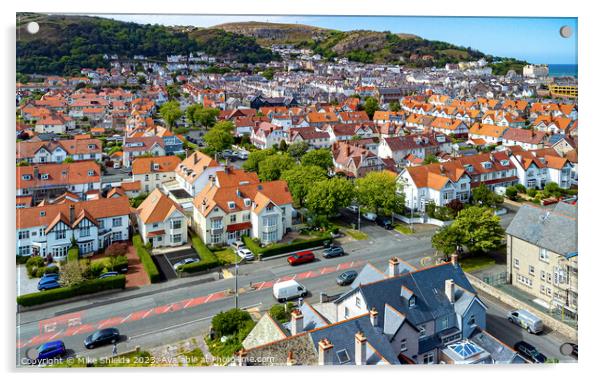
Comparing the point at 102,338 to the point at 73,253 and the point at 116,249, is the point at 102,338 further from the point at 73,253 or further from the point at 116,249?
the point at 73,253

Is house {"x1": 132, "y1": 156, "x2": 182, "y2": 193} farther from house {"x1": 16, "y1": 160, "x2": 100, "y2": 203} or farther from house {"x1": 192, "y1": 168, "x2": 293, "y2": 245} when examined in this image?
house {"x1": 192, "y1": 168, "x2": 293, "y2": 245}

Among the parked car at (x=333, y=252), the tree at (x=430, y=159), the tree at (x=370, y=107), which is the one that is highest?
the tree at (x=370, y=107)

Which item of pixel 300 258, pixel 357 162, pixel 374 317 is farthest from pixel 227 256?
pixel 357 162

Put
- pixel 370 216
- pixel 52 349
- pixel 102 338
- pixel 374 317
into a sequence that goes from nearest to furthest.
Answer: pixel 374 317 → pixel 52 349 → pixel 102 338 → pixel 370 216

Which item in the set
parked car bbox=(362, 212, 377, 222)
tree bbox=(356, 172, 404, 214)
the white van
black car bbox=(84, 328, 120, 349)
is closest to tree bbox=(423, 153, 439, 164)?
tree bbox=(356, 172, 404, 214)

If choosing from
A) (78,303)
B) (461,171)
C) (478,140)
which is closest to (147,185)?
(78,303)

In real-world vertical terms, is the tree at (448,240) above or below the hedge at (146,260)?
above

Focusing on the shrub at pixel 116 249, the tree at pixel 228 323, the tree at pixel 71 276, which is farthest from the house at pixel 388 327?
the shrub at pixel 116 249

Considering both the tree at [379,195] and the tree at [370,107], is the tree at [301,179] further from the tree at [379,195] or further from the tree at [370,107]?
the tree at [370,107]
